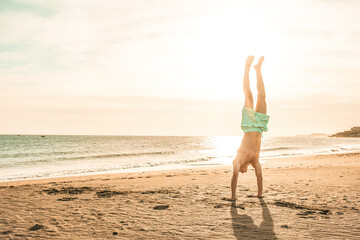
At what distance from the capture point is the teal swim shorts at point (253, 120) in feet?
27.0

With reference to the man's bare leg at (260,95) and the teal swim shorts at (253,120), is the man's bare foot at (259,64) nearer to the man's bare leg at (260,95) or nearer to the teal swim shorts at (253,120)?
the man's bare leg at (260,95)

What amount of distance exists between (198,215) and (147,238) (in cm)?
177

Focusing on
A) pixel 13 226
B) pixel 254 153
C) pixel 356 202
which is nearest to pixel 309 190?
pixel 356 202

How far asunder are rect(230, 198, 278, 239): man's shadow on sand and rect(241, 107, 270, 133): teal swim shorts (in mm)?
2373

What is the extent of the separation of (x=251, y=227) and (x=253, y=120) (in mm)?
3338

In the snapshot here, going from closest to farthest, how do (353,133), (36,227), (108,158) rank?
(36,227)
(108,158)
(353,133)

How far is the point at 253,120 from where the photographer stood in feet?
27.2

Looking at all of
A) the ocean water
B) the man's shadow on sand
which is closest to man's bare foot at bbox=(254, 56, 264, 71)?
the man's shadow on sand

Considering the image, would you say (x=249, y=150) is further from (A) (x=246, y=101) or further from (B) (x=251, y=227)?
(B) (x=251, y=227)

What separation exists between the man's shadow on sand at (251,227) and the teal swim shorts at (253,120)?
237cm

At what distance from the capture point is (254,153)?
27.4 feet

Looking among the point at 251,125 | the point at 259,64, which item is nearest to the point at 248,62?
the point at 259,64

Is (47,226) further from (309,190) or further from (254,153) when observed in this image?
(309,190)

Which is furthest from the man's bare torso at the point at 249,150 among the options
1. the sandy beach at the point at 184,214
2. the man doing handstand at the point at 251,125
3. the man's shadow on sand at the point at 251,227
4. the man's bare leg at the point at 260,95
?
the man's shadow on sand at the point at 251,227
